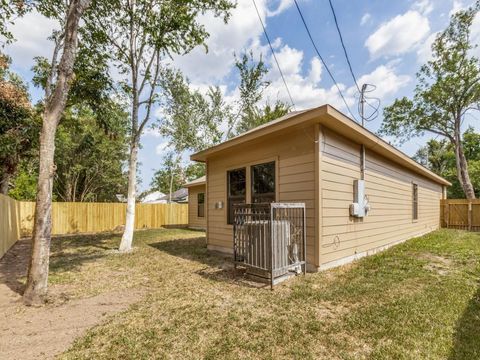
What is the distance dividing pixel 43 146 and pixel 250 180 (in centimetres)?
382

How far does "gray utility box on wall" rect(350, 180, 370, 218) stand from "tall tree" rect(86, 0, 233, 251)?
18.9 feet

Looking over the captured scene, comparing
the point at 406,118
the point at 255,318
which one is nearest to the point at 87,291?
the point at 255,318

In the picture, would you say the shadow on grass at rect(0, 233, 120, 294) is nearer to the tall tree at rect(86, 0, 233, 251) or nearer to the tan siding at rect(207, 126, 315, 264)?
the tall tree at rect(86, 0, 233, 251)

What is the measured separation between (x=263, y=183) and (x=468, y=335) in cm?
387

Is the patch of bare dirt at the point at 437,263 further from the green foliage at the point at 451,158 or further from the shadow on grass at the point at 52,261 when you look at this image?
the green foliage at the point at 451,158

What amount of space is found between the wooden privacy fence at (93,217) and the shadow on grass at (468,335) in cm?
1340

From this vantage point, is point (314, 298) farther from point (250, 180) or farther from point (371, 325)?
point (250, 180)

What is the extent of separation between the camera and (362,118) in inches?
310

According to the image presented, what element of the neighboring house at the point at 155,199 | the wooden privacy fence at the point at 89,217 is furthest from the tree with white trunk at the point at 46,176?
the neighboring house at the point at 155,199

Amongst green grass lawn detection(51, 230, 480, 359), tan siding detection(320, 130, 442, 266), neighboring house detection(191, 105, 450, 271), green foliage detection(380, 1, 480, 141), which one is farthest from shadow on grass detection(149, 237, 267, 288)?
green foliage detection(380, 1, 480, 141)

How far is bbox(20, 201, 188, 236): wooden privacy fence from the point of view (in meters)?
11.4

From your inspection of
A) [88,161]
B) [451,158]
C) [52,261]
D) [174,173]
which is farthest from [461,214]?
[88,161]

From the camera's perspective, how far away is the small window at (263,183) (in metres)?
5.38

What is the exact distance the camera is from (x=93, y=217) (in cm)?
1297
